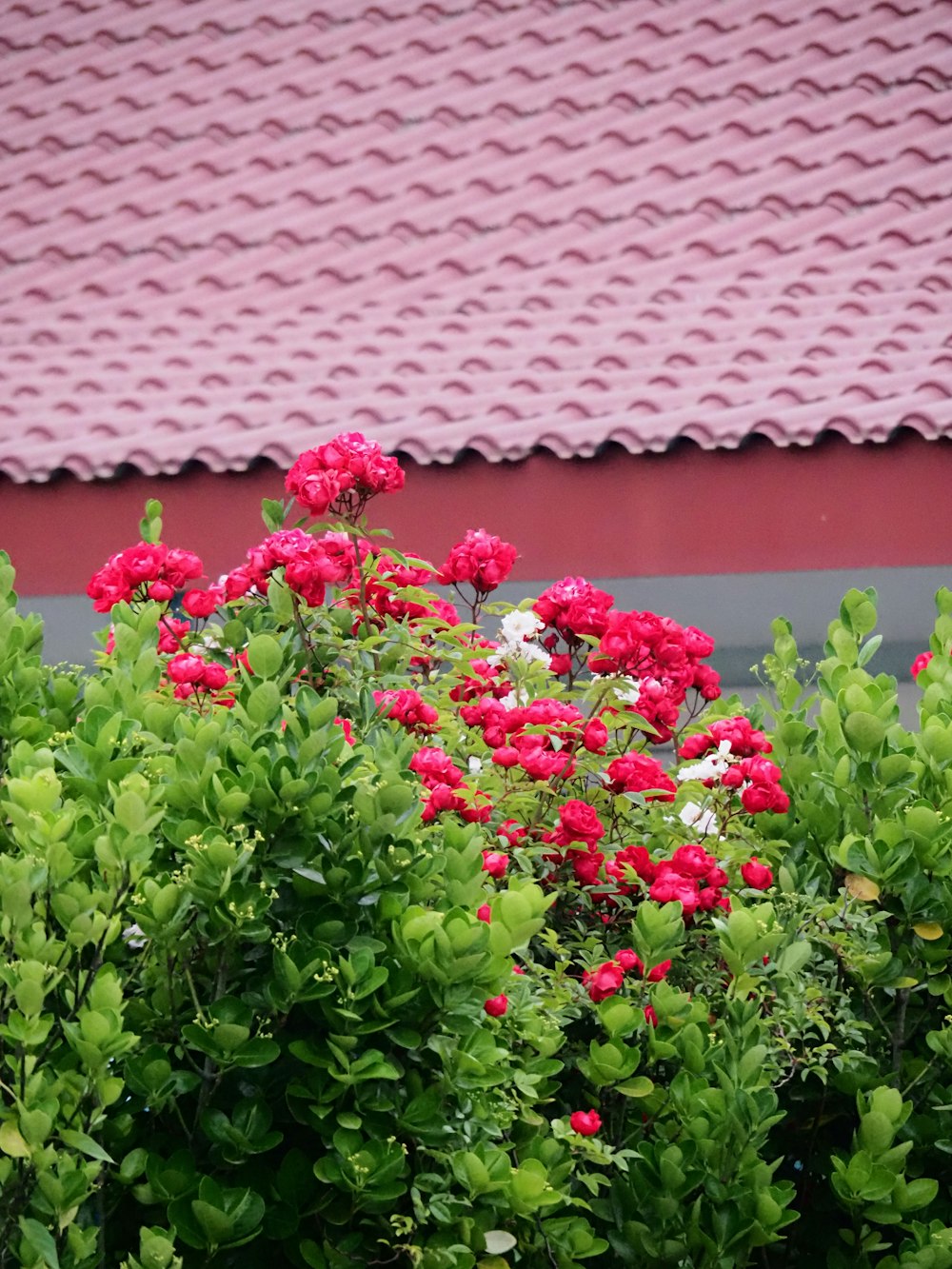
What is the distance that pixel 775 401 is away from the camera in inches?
191

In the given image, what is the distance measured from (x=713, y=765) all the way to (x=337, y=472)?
80 centimetres

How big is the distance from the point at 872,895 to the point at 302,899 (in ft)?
3.01

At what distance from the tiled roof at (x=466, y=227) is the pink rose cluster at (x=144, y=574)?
236cm

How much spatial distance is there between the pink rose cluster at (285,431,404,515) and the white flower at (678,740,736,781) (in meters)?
0.69

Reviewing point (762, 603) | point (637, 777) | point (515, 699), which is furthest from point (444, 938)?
point (762, 603)

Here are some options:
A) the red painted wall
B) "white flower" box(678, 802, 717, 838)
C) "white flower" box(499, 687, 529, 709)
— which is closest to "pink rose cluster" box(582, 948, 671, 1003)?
"white flower" box(678, 802, 717, 838)

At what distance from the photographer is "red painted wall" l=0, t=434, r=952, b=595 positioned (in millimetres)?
4770

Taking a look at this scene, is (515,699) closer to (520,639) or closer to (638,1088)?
(520,639)

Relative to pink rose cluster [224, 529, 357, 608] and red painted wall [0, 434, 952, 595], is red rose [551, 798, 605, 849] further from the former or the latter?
red painted wall [0, 434, 952, 595]

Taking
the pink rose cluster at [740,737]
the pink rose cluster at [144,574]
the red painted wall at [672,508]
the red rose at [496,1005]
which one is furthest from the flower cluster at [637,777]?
the red painted wall at [672,508]

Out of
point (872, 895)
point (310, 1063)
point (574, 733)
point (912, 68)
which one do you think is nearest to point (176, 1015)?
point (310, 1063)

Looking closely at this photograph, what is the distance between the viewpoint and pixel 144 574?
2510 mm

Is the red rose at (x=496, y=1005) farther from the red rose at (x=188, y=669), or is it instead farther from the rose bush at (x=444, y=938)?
the red rose at (x=188, y=669)

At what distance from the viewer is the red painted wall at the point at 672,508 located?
15.6ft
